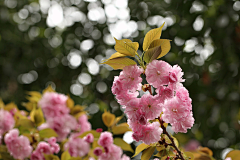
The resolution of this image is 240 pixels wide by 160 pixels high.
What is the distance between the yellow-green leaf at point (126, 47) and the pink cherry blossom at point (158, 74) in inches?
2.5

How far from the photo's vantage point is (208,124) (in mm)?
1751

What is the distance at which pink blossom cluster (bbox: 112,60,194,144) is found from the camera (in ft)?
1.50

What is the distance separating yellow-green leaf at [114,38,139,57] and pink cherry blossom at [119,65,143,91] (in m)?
0.04

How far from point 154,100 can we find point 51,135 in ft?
1.92

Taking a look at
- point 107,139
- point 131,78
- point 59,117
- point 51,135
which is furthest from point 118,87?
point 59,117

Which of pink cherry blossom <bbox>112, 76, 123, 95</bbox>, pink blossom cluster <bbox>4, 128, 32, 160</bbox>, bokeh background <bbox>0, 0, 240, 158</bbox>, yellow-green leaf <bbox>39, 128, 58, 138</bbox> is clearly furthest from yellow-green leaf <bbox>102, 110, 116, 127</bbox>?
bokeh background <bbox>0, 0, 240, 158</bbox>

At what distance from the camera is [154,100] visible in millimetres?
466

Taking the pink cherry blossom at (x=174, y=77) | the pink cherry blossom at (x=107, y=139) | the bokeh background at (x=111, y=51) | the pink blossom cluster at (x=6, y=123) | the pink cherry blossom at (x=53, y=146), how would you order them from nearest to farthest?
the pink cherry blossom at (x=174, y=77), the pink cherry blossom at (x=107, y=139), the pink cherry blossom at (x=53, y=146), the pink blossom cluster at (x=6, y=123), the bokeh background at (x=111, y=51)

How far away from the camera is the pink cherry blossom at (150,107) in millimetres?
461

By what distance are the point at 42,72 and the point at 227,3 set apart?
2.10 meters

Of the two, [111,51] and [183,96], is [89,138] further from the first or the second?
[111,51]

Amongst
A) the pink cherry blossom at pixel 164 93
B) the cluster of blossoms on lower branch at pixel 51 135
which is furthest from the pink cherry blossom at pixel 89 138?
the pink cherry blossom at pixel 164 93

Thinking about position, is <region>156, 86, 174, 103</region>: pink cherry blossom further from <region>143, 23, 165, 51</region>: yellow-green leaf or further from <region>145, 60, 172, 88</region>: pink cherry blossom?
<region>143, 23, 165, 51</region>: yellow-green leaf

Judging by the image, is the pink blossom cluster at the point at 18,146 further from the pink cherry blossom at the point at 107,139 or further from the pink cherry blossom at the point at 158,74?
the pink cherry blossom at the point at 158,74
